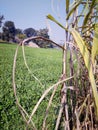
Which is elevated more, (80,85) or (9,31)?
(9,31)

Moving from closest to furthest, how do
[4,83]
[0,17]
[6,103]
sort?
[6,103] → [4,83] → [0,17]

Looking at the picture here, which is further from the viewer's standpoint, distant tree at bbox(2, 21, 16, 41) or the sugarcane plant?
distant tree at bbox(2, 21, 16, 41)

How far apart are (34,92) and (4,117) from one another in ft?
4.32

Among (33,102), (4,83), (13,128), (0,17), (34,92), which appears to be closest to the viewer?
(13,128)

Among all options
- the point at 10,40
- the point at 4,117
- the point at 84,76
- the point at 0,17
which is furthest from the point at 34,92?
the point at 10,40

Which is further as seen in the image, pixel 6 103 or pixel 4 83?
pixel 4 83

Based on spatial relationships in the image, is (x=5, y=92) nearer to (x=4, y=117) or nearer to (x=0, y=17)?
(x=4, y=117)

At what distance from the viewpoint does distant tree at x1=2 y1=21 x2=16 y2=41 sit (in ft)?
206

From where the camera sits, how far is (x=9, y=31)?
66.9 metres

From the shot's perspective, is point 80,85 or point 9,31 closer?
point 80,85

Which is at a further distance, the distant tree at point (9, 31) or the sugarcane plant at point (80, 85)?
the distant tree at point (9, 31)

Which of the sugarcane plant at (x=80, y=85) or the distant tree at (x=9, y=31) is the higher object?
the distant tree at (x=9, y=31)

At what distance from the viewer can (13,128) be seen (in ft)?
9.44

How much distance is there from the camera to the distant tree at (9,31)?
206 feet
